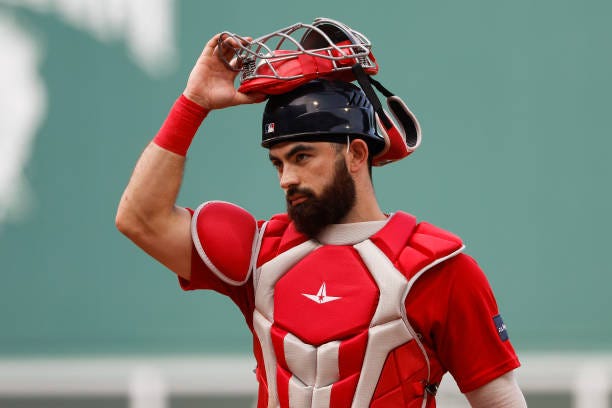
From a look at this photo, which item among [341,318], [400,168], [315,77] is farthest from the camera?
[400,168]

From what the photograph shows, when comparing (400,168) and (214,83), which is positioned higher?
(214,83)

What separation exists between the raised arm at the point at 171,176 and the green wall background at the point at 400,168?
280cm

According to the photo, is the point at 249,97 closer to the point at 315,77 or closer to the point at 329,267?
the point at 315,77

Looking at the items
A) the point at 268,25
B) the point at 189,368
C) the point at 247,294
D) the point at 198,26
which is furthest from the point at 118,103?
the point at 247,294

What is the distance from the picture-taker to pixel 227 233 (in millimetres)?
2271

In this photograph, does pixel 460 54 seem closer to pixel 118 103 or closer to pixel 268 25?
pixel 268 25

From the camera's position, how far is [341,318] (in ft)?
7.12

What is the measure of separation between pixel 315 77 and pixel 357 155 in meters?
0.22

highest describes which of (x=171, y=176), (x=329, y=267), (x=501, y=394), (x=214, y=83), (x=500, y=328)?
(x=214, y=83)

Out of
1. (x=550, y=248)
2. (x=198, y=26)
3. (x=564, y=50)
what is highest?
(x=198, y=26)

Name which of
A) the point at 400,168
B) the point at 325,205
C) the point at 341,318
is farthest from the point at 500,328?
the point at 400,168

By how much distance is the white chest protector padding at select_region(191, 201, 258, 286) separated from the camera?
2.24 metres

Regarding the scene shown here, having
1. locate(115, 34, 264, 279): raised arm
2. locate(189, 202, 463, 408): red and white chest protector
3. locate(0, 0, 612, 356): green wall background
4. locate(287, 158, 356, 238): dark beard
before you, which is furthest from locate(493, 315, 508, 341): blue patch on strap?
locate(0, 0, 612, 356): green wall background

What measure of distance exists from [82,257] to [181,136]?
3.15 m
